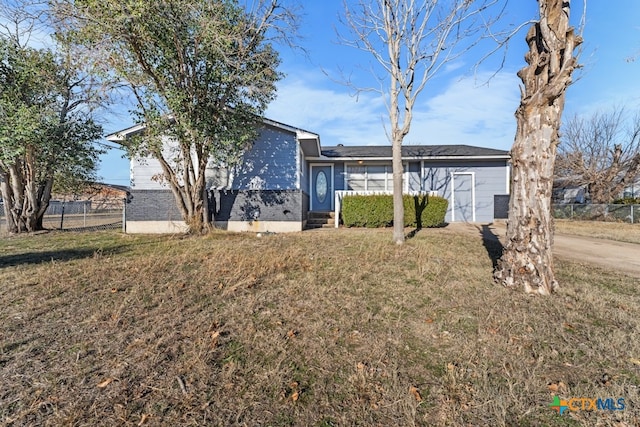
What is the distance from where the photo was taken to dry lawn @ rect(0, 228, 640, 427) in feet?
6.07

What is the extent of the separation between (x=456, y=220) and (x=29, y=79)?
16286 mm

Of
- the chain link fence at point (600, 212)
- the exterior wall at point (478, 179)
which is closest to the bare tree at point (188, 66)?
the exterior wall at point (478, 179)

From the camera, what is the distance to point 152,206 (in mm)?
10570

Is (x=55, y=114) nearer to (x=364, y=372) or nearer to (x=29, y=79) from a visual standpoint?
(x=29, y=79)

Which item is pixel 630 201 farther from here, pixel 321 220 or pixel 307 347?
pixel 307 347

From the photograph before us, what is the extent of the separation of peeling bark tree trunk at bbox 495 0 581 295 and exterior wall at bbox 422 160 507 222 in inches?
365

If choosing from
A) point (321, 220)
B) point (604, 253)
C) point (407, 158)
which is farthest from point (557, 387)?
point (407, 158)

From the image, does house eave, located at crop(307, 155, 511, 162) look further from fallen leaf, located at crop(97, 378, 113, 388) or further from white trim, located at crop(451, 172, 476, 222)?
fallen leaf, located at crop(97, 378, 113, 388)

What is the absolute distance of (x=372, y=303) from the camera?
11.9ft

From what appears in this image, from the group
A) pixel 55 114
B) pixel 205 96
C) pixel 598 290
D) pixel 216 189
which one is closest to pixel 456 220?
pixel 598 290

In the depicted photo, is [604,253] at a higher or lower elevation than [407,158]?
lower

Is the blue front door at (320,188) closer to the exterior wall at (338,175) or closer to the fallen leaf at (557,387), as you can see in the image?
the exterior wall at (338,175)

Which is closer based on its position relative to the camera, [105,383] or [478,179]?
[105,383]

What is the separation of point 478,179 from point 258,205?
958 cm
